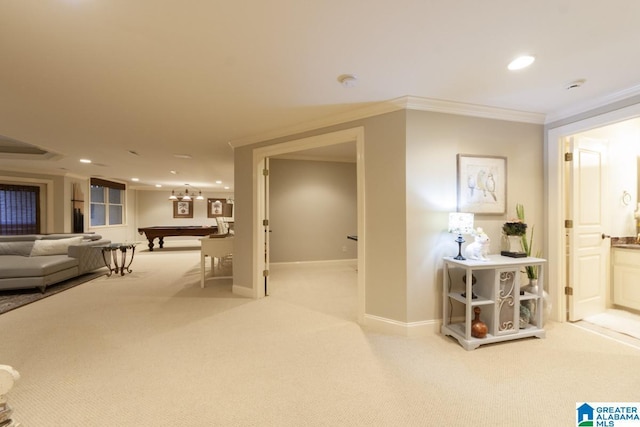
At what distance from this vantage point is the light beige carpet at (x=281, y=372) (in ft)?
5.36

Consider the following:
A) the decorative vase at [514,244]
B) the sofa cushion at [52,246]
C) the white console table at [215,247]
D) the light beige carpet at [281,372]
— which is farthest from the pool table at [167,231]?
the decorative vase at [514,244]

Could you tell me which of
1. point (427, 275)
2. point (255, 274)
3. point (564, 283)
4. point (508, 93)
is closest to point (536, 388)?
point (427, 275)

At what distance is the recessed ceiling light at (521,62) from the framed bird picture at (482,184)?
0.88 metres

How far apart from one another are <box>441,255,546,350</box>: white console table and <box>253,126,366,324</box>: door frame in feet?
2.71

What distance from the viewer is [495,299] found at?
2.47 metres

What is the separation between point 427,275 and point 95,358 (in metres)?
3.00

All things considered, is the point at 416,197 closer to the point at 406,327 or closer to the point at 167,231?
the point at 406,327

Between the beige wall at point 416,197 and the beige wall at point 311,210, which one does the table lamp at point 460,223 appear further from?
the beige wall at point 311,210

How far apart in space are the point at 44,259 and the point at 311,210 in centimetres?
454

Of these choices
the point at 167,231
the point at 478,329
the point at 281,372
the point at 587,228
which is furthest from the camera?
the point at 167,231

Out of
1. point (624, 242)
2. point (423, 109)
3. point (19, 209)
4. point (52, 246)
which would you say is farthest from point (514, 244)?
point (19, 209)

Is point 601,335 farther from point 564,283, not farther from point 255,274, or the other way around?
point 255,274

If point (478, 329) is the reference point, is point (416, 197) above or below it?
above

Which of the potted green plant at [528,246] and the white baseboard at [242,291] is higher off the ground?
the potted green plant at [528,246]
